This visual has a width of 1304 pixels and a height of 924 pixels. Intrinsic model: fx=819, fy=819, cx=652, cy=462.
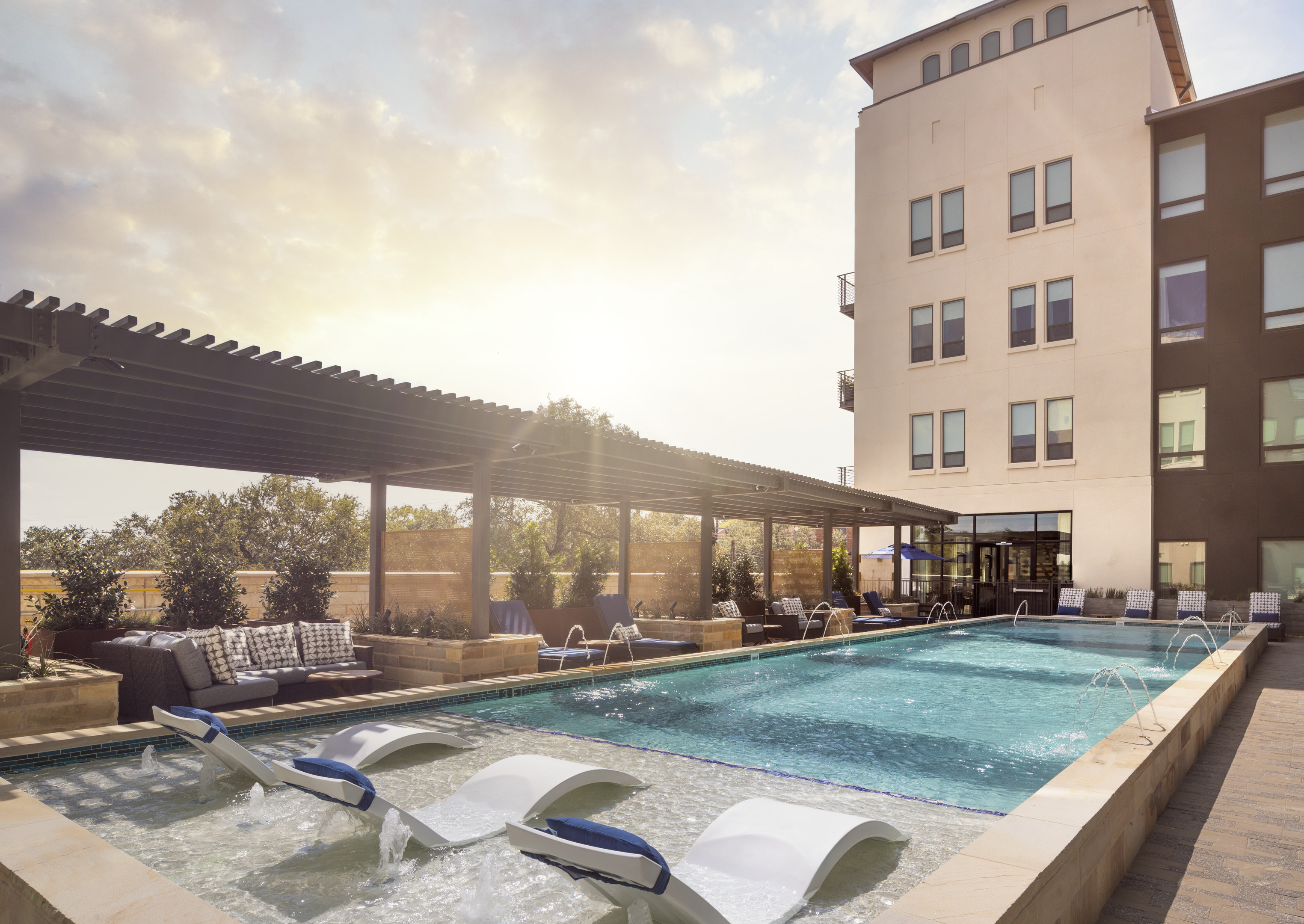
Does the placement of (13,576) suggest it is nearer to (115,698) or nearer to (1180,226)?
(115,698)

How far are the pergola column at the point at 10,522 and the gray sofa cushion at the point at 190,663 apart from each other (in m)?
1.23

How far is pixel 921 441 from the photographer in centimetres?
2553

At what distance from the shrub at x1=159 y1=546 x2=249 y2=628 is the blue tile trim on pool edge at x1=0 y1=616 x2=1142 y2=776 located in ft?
17.9

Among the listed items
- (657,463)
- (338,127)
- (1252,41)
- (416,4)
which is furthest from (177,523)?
(1252,41)

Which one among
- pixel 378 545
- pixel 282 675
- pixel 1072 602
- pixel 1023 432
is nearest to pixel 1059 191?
pixel 1023 432

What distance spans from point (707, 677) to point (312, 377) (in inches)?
235

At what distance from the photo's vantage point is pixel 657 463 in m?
10.4

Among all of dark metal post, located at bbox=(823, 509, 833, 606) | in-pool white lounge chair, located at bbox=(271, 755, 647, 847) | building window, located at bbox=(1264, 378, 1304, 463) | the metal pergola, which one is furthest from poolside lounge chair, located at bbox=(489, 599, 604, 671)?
building window, located at bbox=(1264, 378, 1304, 463)

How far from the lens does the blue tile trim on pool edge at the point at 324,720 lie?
5117mm

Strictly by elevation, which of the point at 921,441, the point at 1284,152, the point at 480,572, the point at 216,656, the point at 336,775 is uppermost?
the point at 1284,152

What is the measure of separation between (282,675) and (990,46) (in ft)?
89.3

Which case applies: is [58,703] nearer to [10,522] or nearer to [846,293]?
[10,522]

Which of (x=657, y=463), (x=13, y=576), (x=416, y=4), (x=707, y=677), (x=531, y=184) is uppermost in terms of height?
(x=416, y=4)

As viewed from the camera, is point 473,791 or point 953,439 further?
point 953,439
